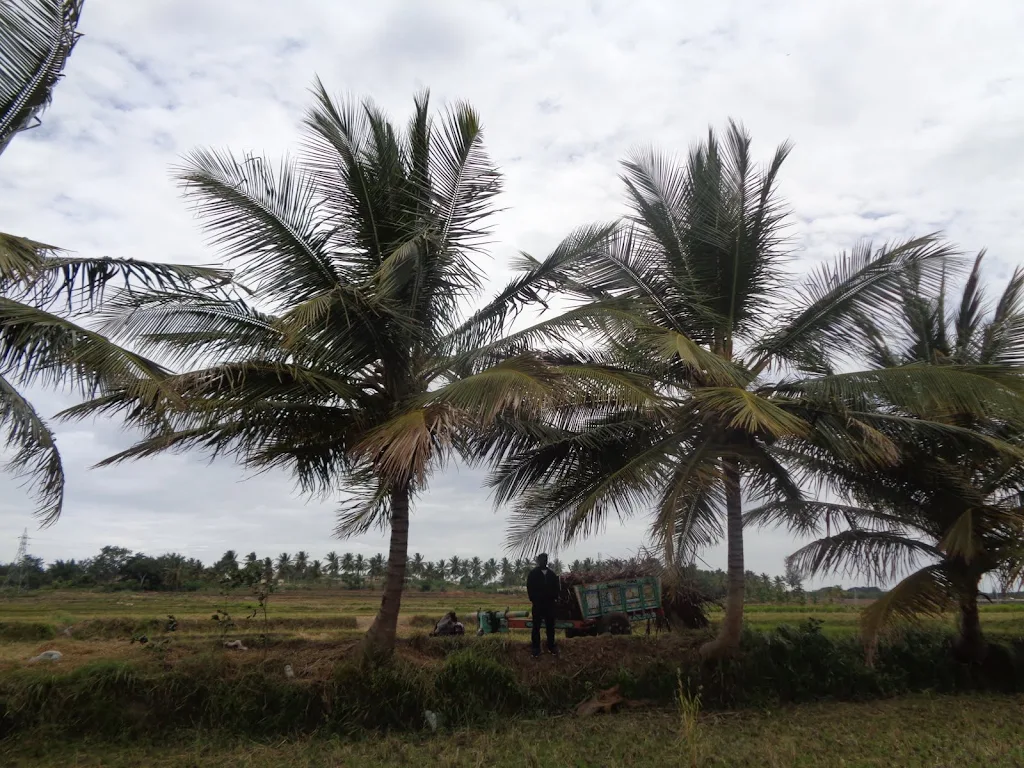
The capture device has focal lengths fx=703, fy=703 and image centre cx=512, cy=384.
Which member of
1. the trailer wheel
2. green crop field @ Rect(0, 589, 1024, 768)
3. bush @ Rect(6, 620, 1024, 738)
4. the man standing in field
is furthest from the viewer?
the trailer wheel

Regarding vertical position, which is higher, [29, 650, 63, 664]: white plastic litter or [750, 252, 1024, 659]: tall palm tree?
[750, 252, 1024, 659]: tall palm tree

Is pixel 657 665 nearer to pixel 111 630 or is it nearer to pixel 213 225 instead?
pixel 213 225

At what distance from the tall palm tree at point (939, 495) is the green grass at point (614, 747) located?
2.02 m

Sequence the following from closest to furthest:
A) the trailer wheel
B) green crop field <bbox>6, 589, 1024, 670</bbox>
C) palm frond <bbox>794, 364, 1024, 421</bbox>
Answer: palm frond <bbox>794, 364, 1024, 421</bbox> < green crop field <bbox>6, 589, 1024, 670</bbox> < the trailer wheel

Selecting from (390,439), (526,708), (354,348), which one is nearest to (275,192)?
(354,348)

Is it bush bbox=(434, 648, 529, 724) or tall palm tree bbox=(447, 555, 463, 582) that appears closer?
bush bbox=(434, 648, 529, 724)

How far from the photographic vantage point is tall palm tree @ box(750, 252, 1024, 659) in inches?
364

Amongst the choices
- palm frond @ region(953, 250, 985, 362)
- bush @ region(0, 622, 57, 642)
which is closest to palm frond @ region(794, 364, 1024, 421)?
palm frond @ region(953, 250, 985, 362)

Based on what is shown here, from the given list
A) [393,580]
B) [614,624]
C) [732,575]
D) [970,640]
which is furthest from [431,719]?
[970,640]

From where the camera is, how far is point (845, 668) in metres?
9.98

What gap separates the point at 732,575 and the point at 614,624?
12.7ft

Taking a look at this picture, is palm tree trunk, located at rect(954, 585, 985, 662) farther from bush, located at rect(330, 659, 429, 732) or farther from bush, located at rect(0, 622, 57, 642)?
bush, located at rect(0, 622, 57, 642)

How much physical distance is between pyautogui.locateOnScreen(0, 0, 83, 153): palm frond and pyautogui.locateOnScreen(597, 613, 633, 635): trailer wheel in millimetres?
10930

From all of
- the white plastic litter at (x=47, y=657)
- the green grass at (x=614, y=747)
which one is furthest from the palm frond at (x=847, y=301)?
the white plastic litter at (x=47, y=657)
